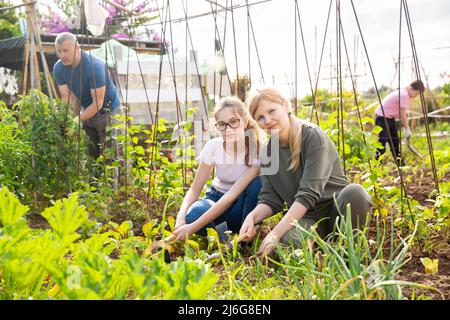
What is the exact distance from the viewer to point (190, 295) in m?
1.08

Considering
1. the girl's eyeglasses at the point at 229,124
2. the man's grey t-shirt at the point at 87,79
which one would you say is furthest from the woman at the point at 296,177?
the man's grey t-shirt at the point at 87,79

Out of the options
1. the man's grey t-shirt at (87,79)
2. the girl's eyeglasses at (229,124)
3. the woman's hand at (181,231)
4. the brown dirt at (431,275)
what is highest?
the man's grey t-shirt at (87,79)

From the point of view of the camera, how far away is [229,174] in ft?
8.43

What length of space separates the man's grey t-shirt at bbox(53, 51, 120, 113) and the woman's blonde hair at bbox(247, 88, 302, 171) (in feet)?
6.19

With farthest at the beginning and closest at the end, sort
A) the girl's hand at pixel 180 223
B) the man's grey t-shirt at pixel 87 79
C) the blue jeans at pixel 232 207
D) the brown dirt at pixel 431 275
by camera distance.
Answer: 1. the man's grey t-shirt at pixel 87 79
2. the blue jeans at pixel 232 207
3. the girl's hand at pixel 180 223
4. the brown dirt at pixel 431 275

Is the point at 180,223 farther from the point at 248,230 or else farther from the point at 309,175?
the point at 309,175

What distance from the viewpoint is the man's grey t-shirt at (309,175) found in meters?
2.15

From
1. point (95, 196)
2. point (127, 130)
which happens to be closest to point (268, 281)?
point (95, 196)

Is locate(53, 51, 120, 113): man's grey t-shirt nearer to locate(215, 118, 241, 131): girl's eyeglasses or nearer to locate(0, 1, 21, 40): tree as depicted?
locate(215, 118, 241, 131): girl's eyeglasses

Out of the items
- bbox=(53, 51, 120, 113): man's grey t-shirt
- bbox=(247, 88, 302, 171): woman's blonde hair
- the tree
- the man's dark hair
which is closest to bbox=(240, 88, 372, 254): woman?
bbox=(247, 88, 302, 171): woman's blonde hair

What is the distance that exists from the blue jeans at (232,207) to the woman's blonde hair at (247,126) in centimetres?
14

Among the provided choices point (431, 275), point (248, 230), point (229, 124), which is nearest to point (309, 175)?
point (248, 230)

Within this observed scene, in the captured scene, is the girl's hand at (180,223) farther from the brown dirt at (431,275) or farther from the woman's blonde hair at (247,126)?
the brown dirt at (431,275)

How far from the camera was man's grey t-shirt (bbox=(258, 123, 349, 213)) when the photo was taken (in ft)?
7.06
